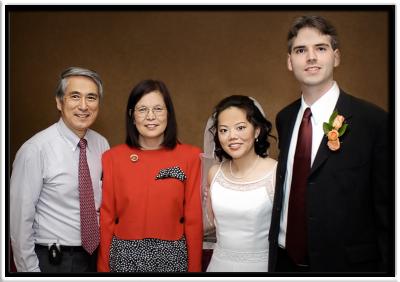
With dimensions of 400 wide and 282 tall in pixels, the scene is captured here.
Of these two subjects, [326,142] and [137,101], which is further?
[137,101]

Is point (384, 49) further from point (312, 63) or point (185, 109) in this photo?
point (185, 109)

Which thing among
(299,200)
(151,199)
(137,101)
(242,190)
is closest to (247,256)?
(242,190)

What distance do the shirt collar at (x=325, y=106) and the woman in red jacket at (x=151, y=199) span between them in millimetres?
691

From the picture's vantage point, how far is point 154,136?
8.14ft

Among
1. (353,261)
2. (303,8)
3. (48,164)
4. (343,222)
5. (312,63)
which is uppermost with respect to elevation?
(303,8)

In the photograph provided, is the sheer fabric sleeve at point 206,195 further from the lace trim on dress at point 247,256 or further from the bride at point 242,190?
the lace trim on dress at point 247,256

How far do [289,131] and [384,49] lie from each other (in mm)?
701

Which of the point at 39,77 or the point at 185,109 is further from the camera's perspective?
the point at 185,109

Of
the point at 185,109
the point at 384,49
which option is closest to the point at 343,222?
the point at 384,49

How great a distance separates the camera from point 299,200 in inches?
85.4

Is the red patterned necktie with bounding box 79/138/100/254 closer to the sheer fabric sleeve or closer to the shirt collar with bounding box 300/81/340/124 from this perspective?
the sheer fabric sleeve

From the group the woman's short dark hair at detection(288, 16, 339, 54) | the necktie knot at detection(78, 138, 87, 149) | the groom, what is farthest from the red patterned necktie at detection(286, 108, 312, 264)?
the necktie knot at detection(78, 138, 87, 149)

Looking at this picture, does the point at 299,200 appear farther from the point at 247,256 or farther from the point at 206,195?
the point at 206,195

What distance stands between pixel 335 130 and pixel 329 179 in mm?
225
